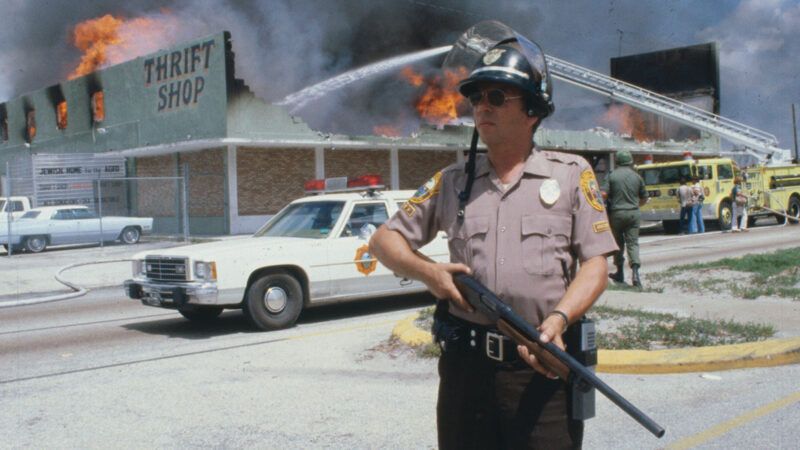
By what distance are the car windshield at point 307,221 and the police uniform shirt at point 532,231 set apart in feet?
23.4

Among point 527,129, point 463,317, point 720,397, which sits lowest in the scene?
point 720,397

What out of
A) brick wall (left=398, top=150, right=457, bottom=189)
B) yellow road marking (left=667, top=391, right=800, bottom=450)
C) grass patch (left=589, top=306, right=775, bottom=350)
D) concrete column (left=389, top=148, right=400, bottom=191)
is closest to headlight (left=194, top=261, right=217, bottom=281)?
grass patch (left=589, top=306, right=775, bottom=350)

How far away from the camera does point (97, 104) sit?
3300 cm

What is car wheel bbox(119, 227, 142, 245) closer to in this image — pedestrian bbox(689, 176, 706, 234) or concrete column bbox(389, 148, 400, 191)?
concrete column bbox(389, 148, 400, 191)

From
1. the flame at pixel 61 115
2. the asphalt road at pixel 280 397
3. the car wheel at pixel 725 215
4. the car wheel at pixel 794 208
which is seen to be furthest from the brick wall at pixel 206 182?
the car wheel at pixel 794 208

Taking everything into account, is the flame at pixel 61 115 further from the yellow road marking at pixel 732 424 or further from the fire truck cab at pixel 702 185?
the yellow road marking at pixel 732 424

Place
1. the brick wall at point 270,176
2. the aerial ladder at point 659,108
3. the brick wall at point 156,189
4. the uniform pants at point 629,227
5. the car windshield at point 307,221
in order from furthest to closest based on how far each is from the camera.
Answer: the aerial ladder at point 659,108, the brick wall at point 156,189, the brick wall at point 270,176, the uniform pants at point 629,227, the car windshield at point 307,221

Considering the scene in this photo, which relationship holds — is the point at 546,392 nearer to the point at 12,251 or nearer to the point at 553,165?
the point at 553,165

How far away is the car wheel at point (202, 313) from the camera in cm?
951

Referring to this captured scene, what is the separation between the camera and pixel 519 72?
2500mm

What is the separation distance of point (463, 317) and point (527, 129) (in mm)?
642

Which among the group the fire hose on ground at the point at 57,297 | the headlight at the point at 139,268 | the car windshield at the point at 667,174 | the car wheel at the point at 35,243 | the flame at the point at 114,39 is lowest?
the fire hose on ground at the point at 57,297

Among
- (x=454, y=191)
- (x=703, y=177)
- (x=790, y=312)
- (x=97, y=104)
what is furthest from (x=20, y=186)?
(x=454, y=191)

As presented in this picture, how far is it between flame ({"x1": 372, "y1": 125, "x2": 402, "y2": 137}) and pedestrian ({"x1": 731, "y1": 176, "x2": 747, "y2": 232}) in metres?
12.9
